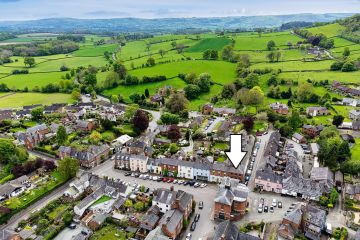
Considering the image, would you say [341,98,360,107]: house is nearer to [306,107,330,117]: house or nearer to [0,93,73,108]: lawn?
[306,107,330,117]: house

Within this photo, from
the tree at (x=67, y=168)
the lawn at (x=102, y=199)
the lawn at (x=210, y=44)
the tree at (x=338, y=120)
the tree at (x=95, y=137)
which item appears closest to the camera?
the lawn at (x=102, y=199)

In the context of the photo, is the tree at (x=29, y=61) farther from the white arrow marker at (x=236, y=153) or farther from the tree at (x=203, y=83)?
the white arrow marker at (x=236, y=153)

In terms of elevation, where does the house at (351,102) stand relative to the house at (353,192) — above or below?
above

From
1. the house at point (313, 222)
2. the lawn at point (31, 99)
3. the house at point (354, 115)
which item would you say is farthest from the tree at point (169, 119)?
the house at point (354, 115)

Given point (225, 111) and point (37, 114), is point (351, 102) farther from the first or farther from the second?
point (37, 114)

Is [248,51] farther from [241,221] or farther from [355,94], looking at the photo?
[241,221]
